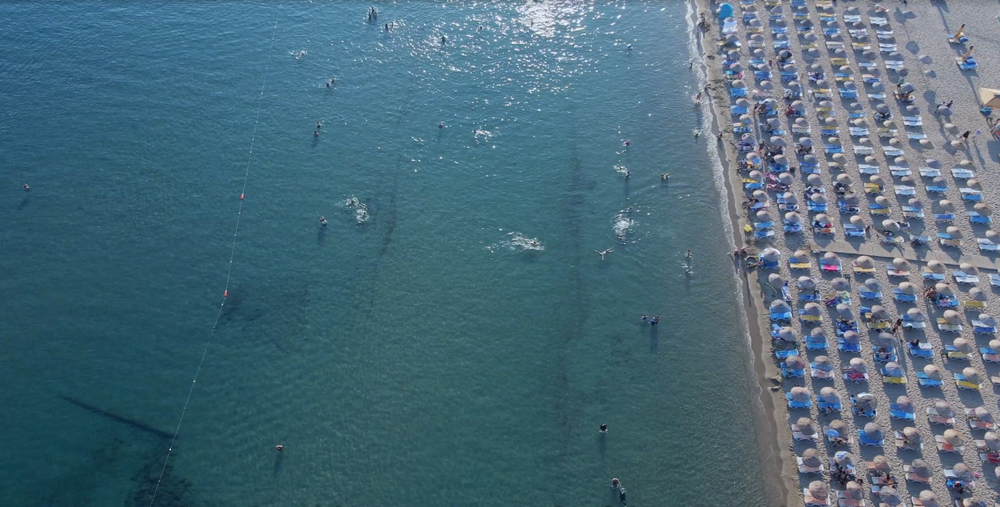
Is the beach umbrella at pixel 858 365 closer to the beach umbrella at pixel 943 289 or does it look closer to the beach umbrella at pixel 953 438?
the beach umbrella at pixel 953 438

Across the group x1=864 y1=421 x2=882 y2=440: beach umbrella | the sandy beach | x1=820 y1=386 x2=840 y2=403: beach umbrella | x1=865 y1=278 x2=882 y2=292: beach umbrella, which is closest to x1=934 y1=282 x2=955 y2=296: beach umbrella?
the sandy beach

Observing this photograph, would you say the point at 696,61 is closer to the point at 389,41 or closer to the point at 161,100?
the point at 389,41

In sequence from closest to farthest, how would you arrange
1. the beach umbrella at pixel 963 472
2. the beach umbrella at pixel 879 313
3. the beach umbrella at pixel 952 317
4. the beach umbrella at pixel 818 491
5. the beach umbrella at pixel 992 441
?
the beach umbrella at pixel 818 491, the beach umbrella at pixel 963 472, the beach umbrella at pixel 992 441, the beach umbrella at pixel 952 317, the beach umbrella at pixel 879 313

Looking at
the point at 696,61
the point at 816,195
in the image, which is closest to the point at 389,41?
the point at 696,61

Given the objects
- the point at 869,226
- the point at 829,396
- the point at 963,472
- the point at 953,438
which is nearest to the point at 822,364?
the point at 829,396

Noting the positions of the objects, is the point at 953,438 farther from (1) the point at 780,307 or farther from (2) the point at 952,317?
(1) the point at 780,307

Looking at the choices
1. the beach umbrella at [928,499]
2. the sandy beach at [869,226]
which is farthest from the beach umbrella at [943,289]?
the beach umbrella at [928,499]

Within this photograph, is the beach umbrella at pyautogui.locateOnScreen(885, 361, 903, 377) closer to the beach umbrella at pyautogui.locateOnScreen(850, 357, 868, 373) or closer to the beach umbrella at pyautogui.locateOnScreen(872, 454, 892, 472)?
the beach umbrella at pyautogui.locateOnScreen(850, 357, 868, 373)

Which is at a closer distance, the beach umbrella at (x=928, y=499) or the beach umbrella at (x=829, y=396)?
the beach umbrella at (x=928, y=499)
